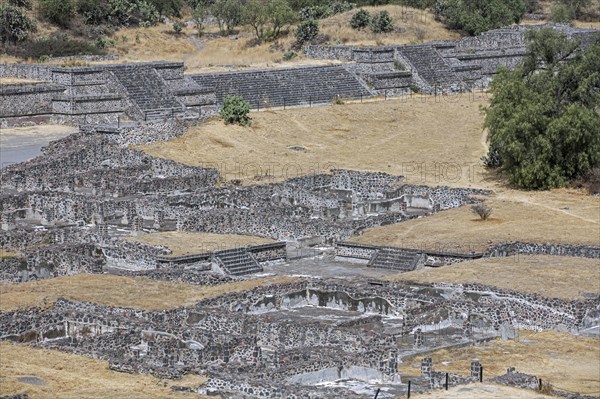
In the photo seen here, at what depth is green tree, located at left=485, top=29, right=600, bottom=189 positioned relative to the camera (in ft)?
200

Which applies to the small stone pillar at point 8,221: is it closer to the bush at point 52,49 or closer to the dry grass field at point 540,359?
the dry grass field at point 540,359

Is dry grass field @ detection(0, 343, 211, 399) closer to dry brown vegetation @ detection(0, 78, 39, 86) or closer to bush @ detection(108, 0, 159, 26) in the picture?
dry brown vegetation @ detection(0, 78, 39, 86)

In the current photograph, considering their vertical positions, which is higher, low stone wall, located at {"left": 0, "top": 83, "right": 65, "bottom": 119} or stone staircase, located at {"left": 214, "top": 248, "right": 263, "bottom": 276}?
low stone wall, located at {"left": 0, "top": 83, "right": 65, "bottom": 119}

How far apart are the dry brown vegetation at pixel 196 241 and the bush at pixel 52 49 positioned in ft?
107

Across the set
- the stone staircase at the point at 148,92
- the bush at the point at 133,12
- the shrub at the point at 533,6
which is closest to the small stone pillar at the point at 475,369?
the stone staircase at the point at 148,92

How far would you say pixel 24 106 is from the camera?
6875 centimetres

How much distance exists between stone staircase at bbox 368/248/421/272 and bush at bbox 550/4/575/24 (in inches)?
2209

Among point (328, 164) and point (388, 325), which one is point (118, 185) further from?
point (388, 325)

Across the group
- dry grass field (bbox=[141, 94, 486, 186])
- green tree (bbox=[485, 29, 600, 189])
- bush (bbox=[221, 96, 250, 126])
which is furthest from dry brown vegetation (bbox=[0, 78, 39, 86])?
green tree (bbox=[485, 29, 600, 189])

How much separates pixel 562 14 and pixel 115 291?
65523 mm

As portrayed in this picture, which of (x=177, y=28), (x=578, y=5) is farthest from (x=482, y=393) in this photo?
(x=578, y=5)

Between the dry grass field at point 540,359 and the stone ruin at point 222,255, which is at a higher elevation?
the stone ruin at point 222,255

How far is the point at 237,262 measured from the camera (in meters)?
47.5

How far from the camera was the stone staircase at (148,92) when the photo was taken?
70.4m
